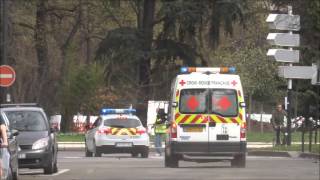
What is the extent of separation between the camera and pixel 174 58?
45.3m

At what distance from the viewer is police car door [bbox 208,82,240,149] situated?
2320 centimetres

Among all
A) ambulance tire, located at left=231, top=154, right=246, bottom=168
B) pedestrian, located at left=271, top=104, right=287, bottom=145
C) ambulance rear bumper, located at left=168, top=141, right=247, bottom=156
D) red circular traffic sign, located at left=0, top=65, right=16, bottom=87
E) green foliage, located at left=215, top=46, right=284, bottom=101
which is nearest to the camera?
ambulance rear bumper, located at left=168, top=141, right=247, bottom=156

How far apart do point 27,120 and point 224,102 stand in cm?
508

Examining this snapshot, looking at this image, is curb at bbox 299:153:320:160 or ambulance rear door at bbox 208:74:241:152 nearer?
ambulance rear door at bbox 208:74:241:152

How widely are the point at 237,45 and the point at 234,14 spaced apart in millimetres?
14899

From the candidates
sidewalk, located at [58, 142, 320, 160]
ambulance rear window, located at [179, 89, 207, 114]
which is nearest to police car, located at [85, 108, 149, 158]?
sidewalk, located at [58, 142, 320, 160]

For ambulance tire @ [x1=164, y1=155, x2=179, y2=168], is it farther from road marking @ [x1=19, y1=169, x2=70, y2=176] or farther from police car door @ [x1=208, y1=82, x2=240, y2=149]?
road marking @ [x1=19, y1=169, x2=70, y2=176]

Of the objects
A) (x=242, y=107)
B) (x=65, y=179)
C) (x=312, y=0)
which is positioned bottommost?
(x=65, y=179)

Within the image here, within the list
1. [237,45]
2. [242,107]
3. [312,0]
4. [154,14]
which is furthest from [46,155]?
[237,45]

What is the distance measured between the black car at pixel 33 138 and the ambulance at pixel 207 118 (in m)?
3.32

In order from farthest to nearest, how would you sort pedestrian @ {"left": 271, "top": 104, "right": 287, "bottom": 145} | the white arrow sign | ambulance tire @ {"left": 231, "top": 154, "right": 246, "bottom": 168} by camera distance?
pedestrian @ {"left": 271, "top": 104, "right": 287, "bottom": 145} → the white arrow sign → ambulance tire @ {"left": 231, "top": 154, "right": 246, "bottom": 168}

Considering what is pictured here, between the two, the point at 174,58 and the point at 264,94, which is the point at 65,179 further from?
the point at 264,94

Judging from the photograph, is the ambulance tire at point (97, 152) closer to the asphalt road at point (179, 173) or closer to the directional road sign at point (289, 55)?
the asphalt road at point (179, 173)

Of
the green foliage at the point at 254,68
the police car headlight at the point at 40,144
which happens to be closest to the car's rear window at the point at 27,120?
the police car headlight at the point at 40,144
